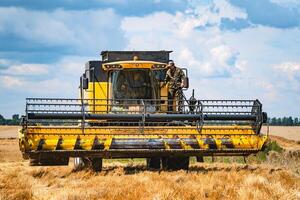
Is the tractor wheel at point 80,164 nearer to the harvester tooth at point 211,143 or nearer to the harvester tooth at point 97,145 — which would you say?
the harvester tooth at point 97,145

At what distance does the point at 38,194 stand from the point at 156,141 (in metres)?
4.31

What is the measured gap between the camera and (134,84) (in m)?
17.0

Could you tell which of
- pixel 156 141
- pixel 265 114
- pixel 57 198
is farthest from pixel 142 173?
pixel 57 198

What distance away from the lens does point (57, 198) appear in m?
8.52

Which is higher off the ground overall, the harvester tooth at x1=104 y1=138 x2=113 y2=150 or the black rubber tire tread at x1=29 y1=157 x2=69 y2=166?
the harvester tooth at x1=104 y1=138 x2=113 y2=150

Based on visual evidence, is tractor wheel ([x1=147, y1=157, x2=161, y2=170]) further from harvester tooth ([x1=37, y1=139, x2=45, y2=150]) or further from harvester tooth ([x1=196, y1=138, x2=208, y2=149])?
harvester tooth ([x1=37, y1=139, x2=45, y2=150])

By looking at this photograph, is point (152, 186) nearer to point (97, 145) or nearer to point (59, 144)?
point (97, 145)

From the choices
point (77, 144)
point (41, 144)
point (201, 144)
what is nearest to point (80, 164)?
point (77, 144)

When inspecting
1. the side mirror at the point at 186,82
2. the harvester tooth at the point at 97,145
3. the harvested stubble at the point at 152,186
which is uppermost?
the side mirror at the point at 186,82

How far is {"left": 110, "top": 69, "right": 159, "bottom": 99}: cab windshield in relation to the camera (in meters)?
16.9

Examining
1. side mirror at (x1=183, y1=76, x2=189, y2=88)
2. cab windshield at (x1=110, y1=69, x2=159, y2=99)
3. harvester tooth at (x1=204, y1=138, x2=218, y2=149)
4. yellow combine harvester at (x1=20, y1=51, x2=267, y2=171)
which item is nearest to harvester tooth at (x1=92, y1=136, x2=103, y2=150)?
yellow combine harvester at (x1=20, y1=51, x2=267, y2=171)

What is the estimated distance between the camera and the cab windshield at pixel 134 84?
1688cm

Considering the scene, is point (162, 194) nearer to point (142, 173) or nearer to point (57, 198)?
point (57, 198)

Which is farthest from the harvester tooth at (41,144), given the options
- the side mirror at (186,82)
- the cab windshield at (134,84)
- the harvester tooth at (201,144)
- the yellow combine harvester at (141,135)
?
the side mirror at (186,82)
